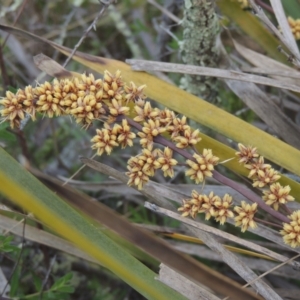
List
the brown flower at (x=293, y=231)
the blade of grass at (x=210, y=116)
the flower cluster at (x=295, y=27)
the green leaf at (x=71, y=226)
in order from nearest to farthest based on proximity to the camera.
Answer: the green leaf at (x=71, y=226) < the brown flower at (x=293, y=231) < the blade of grass at (x=210, y=116) < the flower cluster at (x=295, y=27)

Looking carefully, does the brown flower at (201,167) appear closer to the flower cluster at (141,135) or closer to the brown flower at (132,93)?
the flower cluster at (141,135)

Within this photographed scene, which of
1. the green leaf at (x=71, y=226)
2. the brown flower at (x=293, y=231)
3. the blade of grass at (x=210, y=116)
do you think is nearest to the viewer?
the green leaf at (x=71, y=226)

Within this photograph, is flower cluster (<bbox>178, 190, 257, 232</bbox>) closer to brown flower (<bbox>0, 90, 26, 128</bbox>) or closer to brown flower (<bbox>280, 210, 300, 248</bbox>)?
brown flower (<bbox>280, 210, 300, 248</bbox>)

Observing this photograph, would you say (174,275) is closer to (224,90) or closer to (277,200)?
(277,200)

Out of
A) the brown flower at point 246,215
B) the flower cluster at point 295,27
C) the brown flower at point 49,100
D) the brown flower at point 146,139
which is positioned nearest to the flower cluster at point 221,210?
the brown flower at point 246,215

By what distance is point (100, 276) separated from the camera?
1253 mm

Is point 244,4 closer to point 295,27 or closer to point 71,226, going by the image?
point 295,27

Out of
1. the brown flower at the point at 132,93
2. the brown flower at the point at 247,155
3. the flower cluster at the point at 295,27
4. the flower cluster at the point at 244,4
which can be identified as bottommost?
the brown flower at the point at 247,155

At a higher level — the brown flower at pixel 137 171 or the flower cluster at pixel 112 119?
the flower cluster at pixel 112 119

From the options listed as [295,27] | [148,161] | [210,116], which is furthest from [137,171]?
[295,27]

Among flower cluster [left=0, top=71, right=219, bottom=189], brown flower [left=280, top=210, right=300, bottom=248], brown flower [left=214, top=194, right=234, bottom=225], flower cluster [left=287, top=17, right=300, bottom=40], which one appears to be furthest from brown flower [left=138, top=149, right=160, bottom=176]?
flower cluster [left=287, top=17, right=300, bottom=40]

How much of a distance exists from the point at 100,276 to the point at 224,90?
0.66 m

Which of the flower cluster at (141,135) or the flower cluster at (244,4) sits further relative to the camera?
the flower cluster at (244,4)

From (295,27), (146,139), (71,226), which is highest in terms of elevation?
(295,27)
